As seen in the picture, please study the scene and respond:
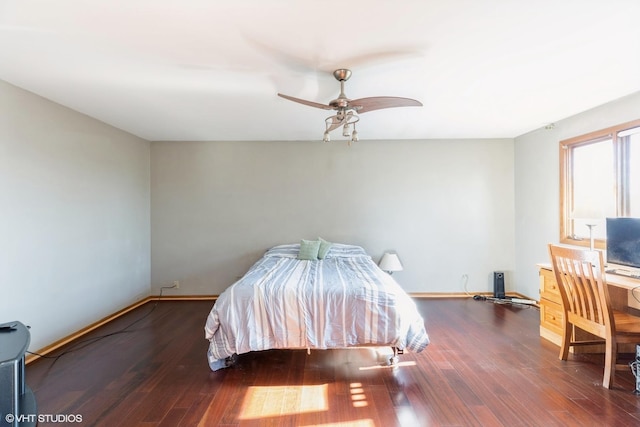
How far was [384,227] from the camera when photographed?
451 centimetres

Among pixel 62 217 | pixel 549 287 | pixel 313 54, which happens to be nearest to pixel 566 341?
pixel 549 287

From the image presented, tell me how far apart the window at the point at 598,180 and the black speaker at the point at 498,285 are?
0.97 m

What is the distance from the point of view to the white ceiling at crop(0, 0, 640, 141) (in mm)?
1594

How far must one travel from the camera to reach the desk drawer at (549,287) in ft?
9.31

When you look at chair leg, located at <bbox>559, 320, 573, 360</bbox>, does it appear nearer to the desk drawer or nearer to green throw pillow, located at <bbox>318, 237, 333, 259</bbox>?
the desk drawer

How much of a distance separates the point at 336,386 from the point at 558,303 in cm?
228

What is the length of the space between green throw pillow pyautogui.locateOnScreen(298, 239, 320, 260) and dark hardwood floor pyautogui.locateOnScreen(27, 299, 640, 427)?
138 cm

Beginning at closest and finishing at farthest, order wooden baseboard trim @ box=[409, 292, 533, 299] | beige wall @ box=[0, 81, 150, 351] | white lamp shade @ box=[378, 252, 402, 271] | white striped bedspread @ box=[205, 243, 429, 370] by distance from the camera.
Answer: white striped bedspread @ box=[205, 243, 429, 370], beige wall @ box=[0, 81, 150, 351], white lamp shade @ box=[378, 252, 402, 271], wooden baseboard trim @ box=[409, 292, 533, 299]

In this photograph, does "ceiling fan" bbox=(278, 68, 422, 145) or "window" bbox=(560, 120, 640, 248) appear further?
"window" bbox=(560, 120, 640, 248)

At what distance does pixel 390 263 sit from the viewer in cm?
421

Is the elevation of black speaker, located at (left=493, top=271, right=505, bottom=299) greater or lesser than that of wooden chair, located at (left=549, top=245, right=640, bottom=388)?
lesser

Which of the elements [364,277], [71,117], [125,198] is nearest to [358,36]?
[364,277]

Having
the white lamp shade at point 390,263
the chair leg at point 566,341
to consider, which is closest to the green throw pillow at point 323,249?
the white lamp shade at point 390,263

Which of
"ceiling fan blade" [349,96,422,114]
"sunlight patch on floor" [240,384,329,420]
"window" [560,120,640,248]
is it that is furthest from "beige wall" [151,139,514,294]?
"sunlight patch on floor" [240,384,329,420]
